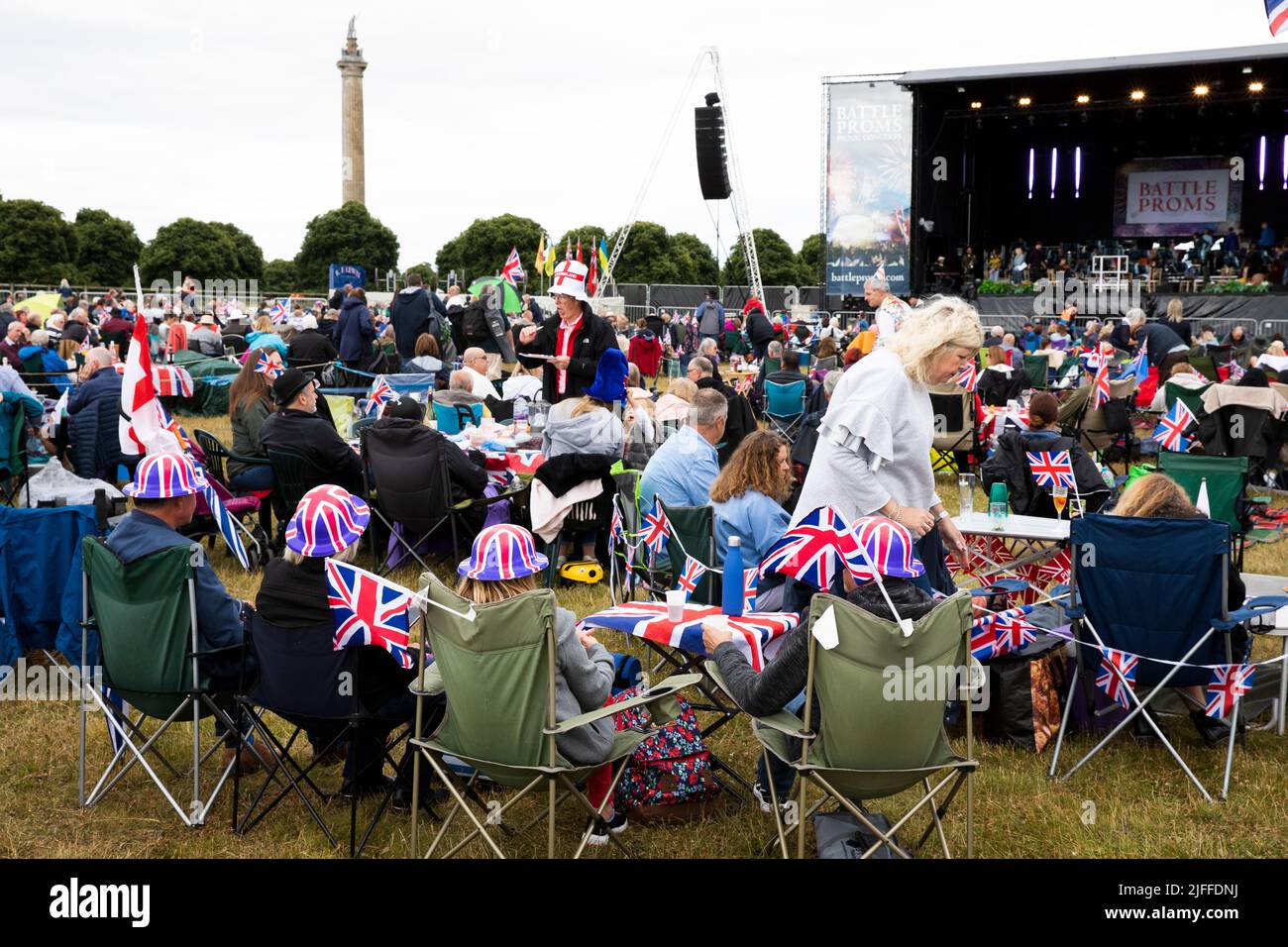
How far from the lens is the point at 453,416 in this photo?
29.6 feet

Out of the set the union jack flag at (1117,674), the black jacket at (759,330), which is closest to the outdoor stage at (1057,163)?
the black jacket at (759,330)

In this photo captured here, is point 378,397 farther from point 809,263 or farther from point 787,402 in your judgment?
point 809,263

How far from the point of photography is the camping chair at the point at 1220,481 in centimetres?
680

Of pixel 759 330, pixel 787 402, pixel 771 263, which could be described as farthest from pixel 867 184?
pixel 787 402

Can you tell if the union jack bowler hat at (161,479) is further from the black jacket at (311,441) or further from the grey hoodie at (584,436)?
the grey hoodie at (584,436)

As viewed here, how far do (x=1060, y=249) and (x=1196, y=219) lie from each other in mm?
3309

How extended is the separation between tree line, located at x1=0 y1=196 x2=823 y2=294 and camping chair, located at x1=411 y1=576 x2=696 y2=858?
104ft

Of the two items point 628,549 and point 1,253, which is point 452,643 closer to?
point 628,549

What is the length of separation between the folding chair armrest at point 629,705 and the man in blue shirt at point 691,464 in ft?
6.73

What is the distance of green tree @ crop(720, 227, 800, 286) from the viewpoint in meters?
40.3

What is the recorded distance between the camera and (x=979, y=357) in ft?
44.4

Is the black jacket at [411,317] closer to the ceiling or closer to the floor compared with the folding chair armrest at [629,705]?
closer to the ceiling
